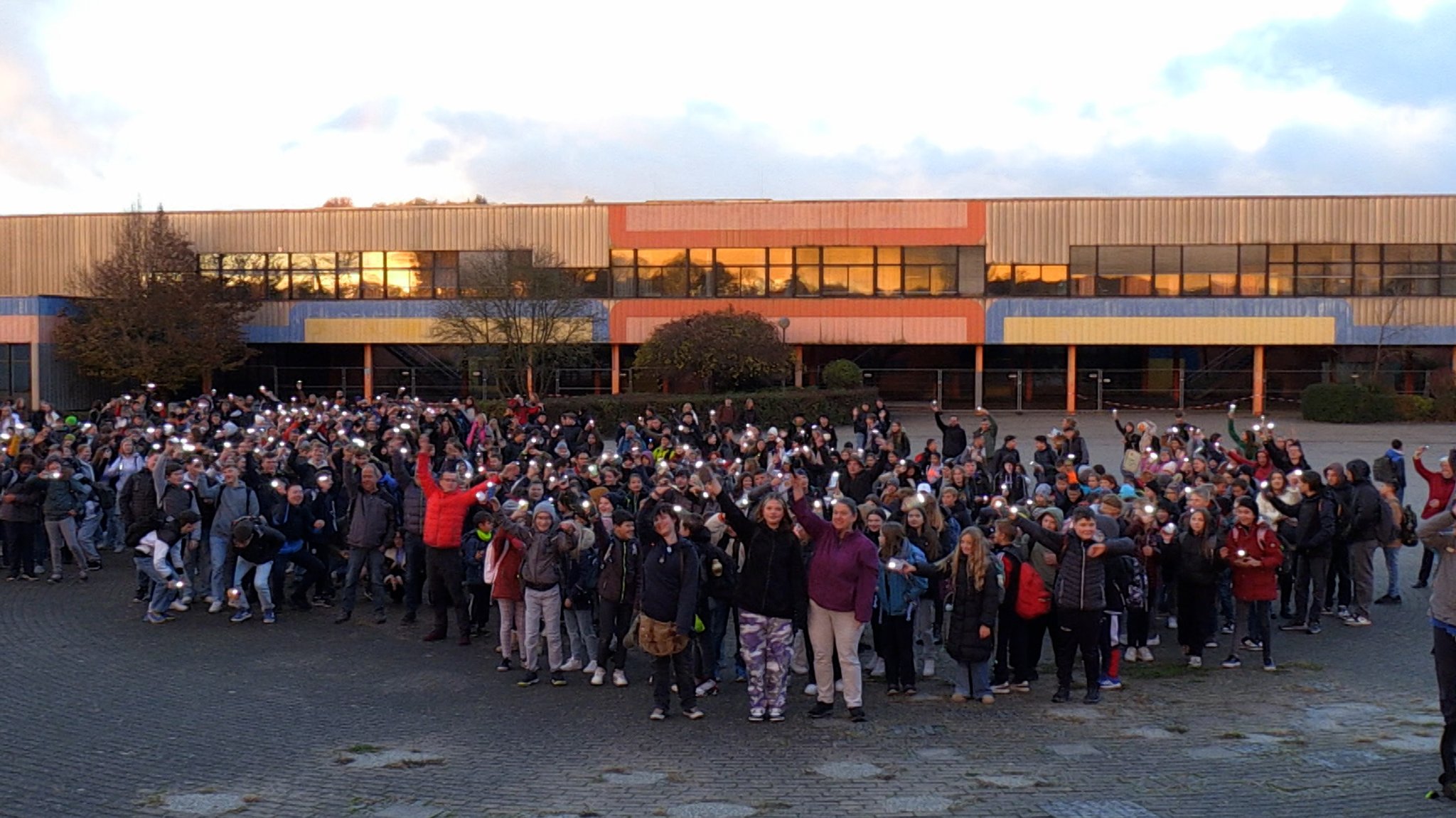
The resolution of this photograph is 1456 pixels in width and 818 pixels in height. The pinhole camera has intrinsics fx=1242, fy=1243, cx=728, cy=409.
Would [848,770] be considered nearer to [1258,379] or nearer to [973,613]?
[973,613]

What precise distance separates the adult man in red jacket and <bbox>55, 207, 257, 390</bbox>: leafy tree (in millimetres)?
30444

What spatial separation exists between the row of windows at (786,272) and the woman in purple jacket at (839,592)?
106 feet

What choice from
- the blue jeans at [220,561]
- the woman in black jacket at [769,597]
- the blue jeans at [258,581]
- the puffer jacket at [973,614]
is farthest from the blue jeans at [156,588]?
the puffer jacket at [973,614]

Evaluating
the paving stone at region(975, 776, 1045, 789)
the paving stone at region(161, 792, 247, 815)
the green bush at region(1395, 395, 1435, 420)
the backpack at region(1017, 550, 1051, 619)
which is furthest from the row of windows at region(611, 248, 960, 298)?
the paving stone at region(161, 792, 247, 815)

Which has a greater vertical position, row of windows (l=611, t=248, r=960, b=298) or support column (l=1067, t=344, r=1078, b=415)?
row of windows (l=611, t=248, r=960, b=298)

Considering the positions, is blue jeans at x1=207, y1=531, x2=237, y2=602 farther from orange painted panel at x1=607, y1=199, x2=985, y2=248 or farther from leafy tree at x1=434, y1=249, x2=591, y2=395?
orange painted panel at x1=607, y1=199, x2=985, y2=248

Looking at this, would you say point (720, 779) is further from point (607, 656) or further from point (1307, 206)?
point (1307, 206)

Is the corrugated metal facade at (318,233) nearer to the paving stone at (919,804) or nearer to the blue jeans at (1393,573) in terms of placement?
the blue jeans at (1393,573)

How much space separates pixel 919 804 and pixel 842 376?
31.4m

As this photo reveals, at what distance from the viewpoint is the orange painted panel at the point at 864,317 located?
40562mm

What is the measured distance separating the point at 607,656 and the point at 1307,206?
35592mm

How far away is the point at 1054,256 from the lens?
1581 inches

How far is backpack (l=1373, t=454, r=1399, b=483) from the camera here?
14.1 meters

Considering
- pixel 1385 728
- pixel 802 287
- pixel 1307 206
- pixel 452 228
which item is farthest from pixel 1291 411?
pixel 1385 728
